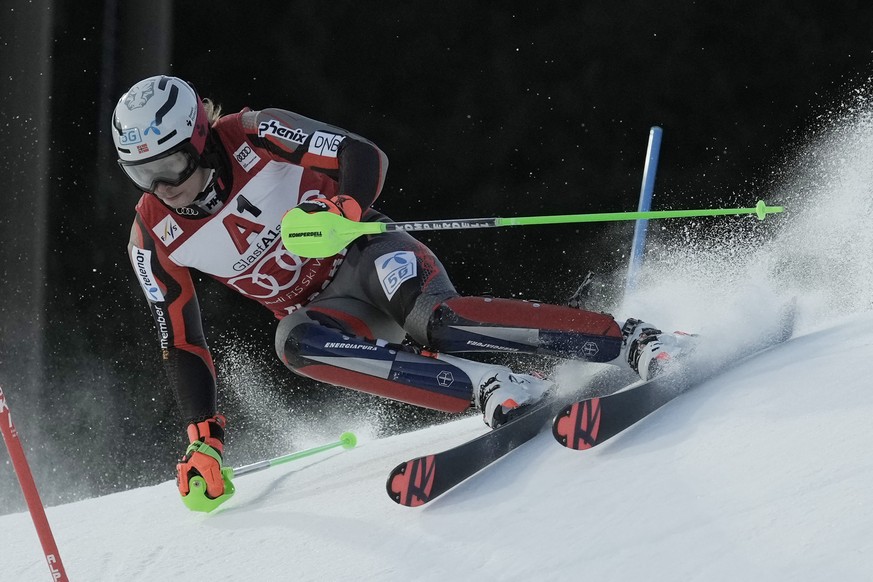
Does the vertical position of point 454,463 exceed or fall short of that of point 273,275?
it exceeds it

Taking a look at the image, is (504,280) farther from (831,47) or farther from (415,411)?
(831,47)

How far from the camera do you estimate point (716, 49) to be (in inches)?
166

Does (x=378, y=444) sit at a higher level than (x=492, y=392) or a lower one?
lower

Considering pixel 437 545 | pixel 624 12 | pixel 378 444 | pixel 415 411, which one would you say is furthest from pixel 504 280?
pixel 437 545

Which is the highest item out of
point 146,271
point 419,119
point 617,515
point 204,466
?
point 617,515

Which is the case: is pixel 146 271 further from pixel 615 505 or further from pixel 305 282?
pixel 615 505

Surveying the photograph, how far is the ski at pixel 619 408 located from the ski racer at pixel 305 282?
0.11 meters

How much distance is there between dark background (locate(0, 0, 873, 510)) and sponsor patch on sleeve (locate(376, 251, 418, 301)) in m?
2.26

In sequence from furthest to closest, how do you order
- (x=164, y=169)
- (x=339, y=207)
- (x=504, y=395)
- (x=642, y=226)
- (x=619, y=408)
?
(x=642, y=226) → (x=164, y=169) → (x=339, y=207) → (x=504, y=395) → (x=619, y=408)

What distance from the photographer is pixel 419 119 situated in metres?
4.57

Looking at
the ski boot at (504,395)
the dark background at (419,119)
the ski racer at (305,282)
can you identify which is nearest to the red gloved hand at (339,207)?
the ski racer at (305,282)

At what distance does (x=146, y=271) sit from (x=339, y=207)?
0.70 meters

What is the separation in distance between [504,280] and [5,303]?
2.74m

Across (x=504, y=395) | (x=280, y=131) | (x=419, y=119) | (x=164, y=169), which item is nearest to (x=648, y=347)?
(x=504, y=395)
